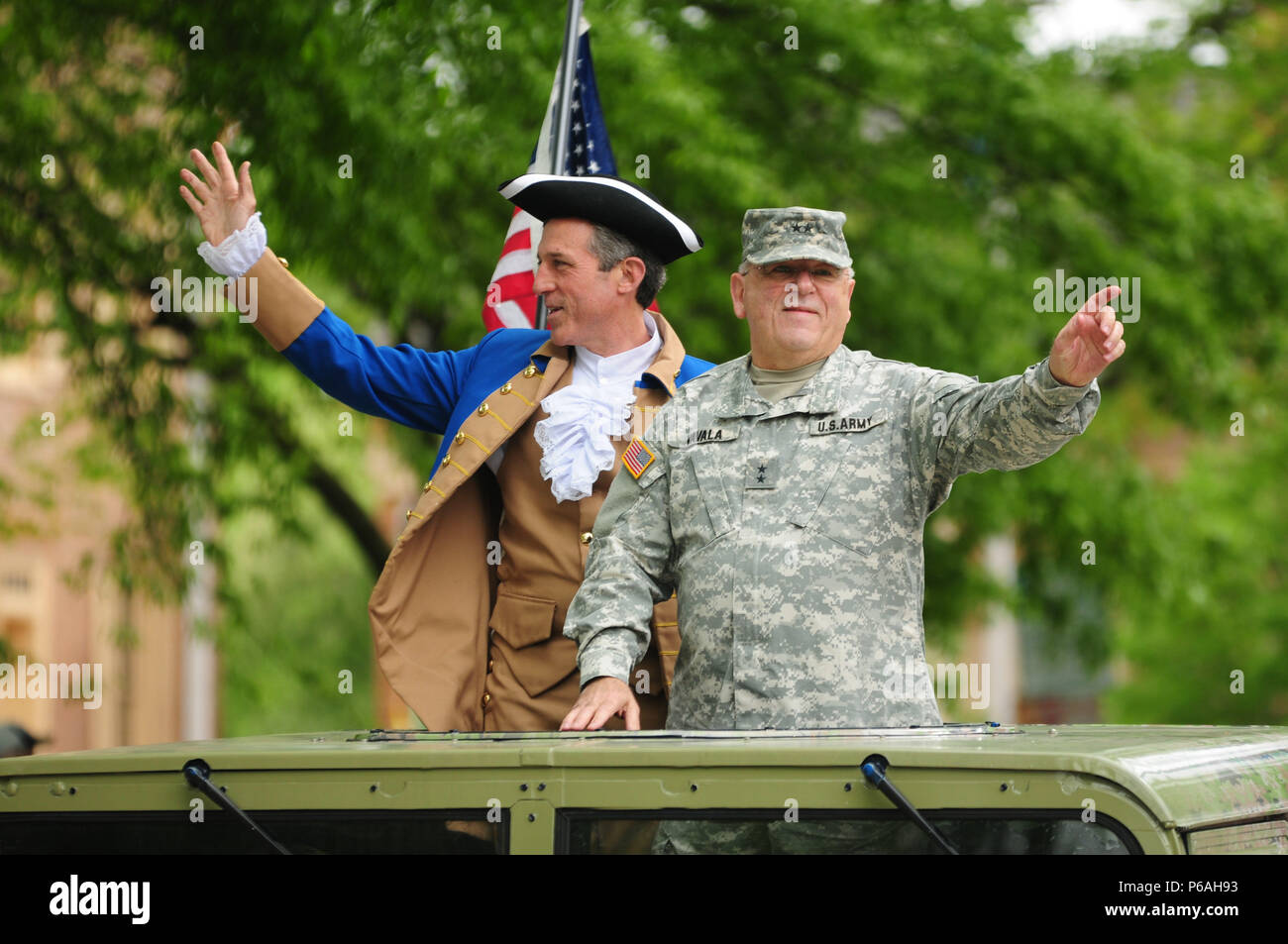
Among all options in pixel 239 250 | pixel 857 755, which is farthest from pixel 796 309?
pixel 239 250

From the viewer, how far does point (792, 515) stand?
11.6 ft

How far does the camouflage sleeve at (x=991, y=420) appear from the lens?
317 cm

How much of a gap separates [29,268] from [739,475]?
6127mm

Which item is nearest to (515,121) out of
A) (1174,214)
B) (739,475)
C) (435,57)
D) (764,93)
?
(435,57)

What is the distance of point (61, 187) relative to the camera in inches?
348

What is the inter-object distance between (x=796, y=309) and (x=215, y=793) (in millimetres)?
1497

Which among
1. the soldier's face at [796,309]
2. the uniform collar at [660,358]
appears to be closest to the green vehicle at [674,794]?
the soldier's face at [796,309]

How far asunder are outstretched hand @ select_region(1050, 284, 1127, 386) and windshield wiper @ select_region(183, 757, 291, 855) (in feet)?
5.04

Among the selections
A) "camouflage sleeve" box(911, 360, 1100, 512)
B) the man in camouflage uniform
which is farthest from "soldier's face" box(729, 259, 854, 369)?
"camouflage sleeve" box(911, 360, 1100, 512)

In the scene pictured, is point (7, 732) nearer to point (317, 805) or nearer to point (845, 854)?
point (317, 805)

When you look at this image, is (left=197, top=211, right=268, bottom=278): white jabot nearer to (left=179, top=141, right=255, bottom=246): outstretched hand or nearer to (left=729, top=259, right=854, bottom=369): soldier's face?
(left=179, top=141, right=255, bottom=246): outstretched hand

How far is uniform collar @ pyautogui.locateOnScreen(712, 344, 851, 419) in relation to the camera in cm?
366

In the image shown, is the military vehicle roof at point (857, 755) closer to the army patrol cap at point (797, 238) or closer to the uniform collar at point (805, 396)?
the uniform collar at point (805, 396)

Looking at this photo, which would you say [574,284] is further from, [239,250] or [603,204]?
[239,250]
